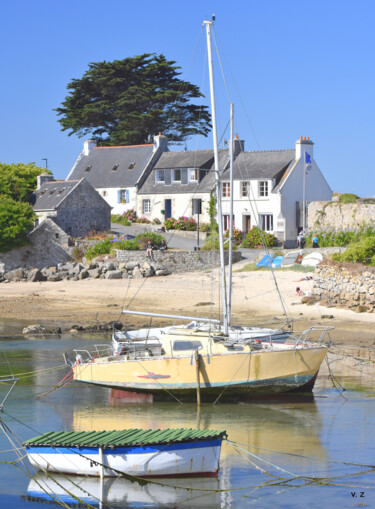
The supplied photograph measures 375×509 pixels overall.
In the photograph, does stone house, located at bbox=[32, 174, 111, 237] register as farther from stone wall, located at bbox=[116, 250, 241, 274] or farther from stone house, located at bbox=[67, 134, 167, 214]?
stone house, located at bbox=[67, 134, 167, 214]

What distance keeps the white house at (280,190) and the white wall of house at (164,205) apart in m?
2.18

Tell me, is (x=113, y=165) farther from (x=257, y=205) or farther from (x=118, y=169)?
(x=257, y=205)

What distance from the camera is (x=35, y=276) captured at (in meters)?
42.5

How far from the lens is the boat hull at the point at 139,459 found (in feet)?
43.5

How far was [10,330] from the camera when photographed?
3023 centimetres

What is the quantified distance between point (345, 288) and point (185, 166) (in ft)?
92.7

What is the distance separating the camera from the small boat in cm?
1323

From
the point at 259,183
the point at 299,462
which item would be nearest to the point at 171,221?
the point at 259,183

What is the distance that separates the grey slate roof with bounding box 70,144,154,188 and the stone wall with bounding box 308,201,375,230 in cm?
1673

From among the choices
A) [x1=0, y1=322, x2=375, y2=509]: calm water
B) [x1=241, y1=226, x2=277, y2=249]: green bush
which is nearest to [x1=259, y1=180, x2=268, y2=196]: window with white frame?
[x1=241, y1=226, x2=277, y2=249]: green bush

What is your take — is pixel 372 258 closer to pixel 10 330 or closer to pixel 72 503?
pixel 10 330

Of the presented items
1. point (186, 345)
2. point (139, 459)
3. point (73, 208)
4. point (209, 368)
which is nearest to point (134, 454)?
point (139, 459)

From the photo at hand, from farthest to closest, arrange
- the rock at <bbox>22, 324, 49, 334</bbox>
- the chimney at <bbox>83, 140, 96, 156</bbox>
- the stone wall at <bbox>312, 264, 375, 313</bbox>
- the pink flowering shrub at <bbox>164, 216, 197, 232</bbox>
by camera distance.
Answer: the chimney at <bbox>83, 140, 96, 156</bbox> < the pink flowering shrub at <bbox>164, 216, 197, 232</bbox> < the stone wall at <bbox>312, 264, 375, 313</bbox> < the rock at <bbox>22, 324, 49, 334</bbox>

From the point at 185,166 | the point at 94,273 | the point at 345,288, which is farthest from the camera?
the point at 185,166
